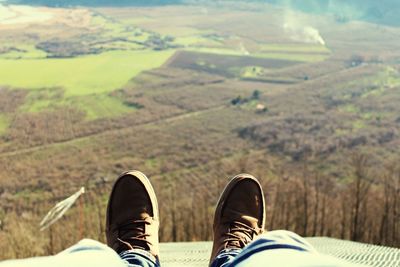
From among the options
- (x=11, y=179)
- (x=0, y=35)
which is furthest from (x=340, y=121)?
(x=0, y=35)

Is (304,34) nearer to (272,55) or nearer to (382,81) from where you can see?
(272,55)

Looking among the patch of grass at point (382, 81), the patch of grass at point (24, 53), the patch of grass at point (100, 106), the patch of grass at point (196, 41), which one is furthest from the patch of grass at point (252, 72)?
the patch of grass at point (24, 53)

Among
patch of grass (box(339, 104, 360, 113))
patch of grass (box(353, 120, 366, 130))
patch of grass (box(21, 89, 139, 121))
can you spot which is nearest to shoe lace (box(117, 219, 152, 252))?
patch of grass (box(353, 120, 366, 130))

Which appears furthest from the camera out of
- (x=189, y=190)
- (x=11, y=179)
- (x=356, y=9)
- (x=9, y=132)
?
(x=356, y=9)

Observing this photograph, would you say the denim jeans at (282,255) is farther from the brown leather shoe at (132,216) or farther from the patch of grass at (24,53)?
the patch of grass at (24,53)

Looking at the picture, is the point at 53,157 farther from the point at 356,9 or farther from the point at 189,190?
the point at 356,9

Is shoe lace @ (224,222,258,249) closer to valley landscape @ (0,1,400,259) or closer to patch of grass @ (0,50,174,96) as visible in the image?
valley landscape @ (0,1,400,259)

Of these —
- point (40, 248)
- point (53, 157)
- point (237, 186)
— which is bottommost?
point (53, 157)
